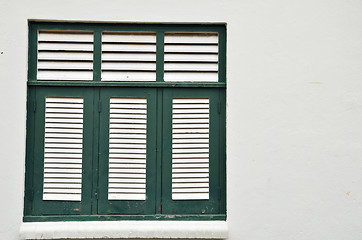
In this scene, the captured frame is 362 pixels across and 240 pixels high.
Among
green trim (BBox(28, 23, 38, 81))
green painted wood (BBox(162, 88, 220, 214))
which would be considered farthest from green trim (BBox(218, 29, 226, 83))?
green trim (BBox(28, 23, 38, 81))

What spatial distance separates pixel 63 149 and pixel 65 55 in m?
1.14

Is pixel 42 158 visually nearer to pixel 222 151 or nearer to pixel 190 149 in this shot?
pixel 190 149

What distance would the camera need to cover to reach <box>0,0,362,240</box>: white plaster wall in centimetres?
496

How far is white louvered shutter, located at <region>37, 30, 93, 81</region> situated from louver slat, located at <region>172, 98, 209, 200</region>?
1.19 metres

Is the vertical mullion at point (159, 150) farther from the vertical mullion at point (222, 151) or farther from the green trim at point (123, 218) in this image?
the vertical mullion at point (222, 151)

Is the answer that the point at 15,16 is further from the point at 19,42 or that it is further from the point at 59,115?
the point at 59,115

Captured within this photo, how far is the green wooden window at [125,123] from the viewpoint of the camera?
5.07m

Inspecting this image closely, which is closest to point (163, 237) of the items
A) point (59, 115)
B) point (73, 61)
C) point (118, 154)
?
point (118, 154)

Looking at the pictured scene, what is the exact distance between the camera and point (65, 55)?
5.20 m

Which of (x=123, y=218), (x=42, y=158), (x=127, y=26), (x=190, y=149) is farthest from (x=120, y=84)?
(x=123, y=218)

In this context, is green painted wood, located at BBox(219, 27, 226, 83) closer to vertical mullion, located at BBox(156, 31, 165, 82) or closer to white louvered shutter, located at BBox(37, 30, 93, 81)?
vertical mullion, located at BBox(156, 31, 165, 82)

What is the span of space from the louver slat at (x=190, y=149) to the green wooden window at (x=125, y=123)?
0.01 metres

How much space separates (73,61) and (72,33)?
34cm

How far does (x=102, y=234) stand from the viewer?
193 inches
